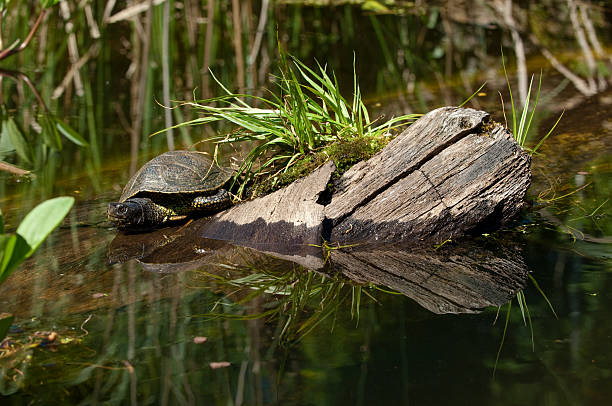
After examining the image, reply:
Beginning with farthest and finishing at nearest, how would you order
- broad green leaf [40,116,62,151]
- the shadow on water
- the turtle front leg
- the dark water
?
broad green leaf [40,116,62,151]
the turtle front leg
the shadow on water
the dark water

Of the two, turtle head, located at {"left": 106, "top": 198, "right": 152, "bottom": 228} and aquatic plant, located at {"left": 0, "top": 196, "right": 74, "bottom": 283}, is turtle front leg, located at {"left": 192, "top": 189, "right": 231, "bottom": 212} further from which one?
aquatic plant, located at {"left": 0, "top": 196, "right": 74, "bottom": 283}

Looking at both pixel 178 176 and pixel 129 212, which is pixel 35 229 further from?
pixel 178 176

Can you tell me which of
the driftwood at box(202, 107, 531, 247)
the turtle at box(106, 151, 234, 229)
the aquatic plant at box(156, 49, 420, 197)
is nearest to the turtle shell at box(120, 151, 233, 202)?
the turtle at box(106, 151, 234, 229)

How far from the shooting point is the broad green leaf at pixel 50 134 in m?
6.62

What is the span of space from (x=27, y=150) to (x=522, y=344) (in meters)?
5.14

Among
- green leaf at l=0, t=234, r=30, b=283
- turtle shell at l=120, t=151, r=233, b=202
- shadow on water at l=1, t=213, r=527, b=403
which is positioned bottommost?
shadow on water at l=1, t=213, r=527, b=403

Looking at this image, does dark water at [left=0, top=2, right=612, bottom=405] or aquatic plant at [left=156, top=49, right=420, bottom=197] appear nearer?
dark water at [left=0, top=2, right=612, bottom=405]

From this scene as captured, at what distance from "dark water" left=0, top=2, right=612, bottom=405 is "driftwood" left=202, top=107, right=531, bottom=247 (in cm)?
17

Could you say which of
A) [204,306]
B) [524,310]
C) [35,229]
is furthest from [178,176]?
[524,310]

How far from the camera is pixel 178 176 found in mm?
4672

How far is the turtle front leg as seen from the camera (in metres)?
4.67

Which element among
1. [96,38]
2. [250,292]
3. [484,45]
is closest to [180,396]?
[250,292]

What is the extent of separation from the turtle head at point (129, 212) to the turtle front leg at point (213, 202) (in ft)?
1.09

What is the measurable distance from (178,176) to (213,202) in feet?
0.97
